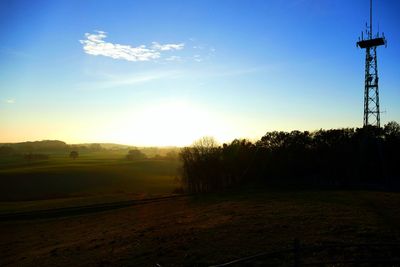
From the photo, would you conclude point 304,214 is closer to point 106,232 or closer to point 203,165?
point 106,232

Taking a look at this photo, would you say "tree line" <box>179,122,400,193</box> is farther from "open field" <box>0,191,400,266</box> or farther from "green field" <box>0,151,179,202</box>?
"open field" <box>0,191,400,266</box>

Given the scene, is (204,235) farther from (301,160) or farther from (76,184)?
(76,184)

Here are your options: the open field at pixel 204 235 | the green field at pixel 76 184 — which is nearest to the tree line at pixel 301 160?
the green field at pixel 76 184

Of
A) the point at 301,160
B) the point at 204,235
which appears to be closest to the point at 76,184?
the point at 301,160

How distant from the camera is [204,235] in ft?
84.5

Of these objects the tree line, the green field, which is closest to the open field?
the tree line

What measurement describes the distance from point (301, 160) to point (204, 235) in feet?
183

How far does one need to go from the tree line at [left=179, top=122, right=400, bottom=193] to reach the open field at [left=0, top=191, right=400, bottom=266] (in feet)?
97.9

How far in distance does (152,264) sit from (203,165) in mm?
67298

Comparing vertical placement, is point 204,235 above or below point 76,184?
above

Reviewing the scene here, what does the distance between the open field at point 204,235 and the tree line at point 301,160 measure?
97.9 ft

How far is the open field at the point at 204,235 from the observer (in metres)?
20.9

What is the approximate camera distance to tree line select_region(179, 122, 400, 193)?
6738 cm

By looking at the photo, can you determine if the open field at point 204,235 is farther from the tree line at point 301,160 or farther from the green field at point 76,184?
the green field at point 76,184
